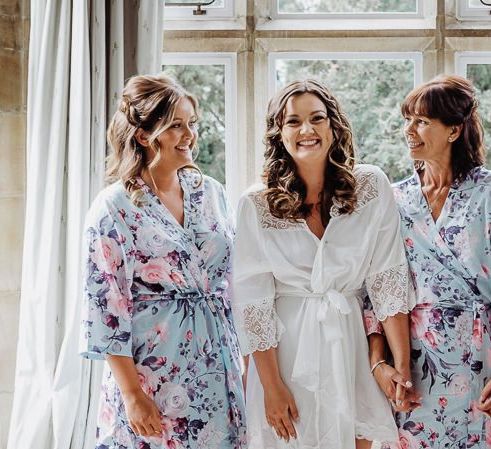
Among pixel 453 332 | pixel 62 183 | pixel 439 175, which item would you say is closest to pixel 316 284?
pixel 453 332

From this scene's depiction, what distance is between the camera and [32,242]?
251 centimetres

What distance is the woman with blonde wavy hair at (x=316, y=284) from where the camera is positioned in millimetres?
1896

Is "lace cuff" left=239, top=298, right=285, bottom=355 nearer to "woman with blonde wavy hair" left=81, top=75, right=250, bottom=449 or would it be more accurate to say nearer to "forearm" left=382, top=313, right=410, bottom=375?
"woman with blonde wavy hair" left=81, top=75, right=250, bottom=449

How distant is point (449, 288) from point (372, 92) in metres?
1.08

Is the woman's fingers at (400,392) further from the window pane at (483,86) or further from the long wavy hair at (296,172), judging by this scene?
the window pane at (483,86)

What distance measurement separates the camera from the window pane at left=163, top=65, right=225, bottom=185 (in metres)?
2.83

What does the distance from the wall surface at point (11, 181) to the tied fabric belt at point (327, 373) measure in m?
1.21

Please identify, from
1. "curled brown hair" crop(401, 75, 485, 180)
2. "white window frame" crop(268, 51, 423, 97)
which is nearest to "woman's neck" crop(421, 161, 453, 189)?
"curled brown hair" crop(401, 75, 485, 180)

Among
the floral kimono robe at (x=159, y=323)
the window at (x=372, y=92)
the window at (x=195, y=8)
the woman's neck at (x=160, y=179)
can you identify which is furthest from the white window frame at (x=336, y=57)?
the floral kimono robe at (x=159, y=323)

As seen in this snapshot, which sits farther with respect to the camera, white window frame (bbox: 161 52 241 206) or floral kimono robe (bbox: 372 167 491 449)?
white window frame (bbox: 161 52 241 206)

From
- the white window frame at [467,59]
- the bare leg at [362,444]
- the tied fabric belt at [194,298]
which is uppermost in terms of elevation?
the white window frame at [467,59]

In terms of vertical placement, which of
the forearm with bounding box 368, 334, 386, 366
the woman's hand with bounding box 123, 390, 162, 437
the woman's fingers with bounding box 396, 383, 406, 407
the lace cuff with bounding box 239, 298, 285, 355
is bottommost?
the woman's hand with bounding box 123, 390, 162, 437

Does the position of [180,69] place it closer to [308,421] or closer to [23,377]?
[23,377]

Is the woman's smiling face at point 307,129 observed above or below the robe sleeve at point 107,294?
above
